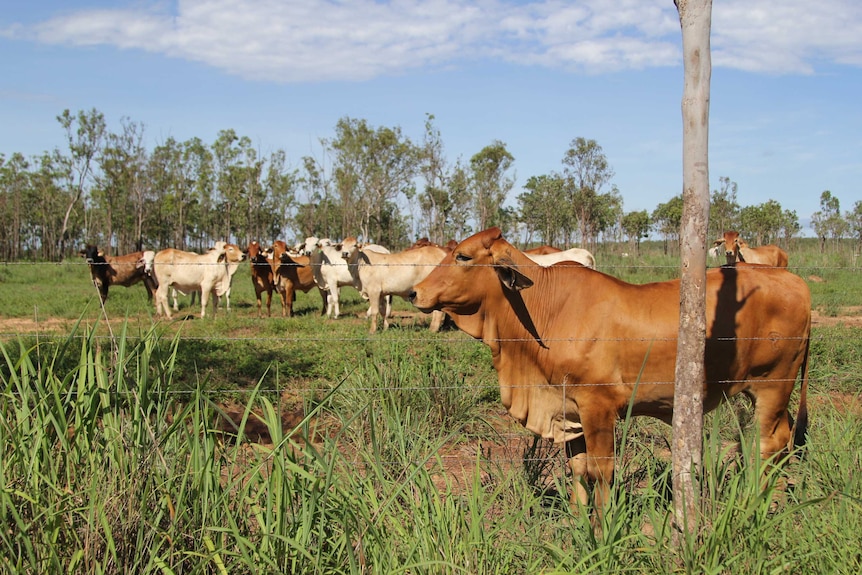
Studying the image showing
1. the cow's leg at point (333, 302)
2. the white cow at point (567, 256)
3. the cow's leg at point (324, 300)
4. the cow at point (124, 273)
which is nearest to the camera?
the white cow at point (567, 256)

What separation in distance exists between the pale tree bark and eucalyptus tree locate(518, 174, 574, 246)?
37783 millimetres

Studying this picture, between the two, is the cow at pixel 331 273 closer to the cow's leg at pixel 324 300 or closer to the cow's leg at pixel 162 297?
the cow's leg at pixel 324 300

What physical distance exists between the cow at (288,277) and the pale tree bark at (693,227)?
12678 millimetres

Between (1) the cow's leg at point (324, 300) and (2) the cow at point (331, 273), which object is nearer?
(2) the cow at point (331, 273)

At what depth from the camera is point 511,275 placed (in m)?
4.65

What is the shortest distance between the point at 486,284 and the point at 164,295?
508 inches

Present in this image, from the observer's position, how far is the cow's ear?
179 inches

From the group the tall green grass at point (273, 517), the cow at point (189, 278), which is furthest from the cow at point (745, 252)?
the tall green grass at point (273, 517)

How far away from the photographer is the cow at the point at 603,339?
4.25 meters

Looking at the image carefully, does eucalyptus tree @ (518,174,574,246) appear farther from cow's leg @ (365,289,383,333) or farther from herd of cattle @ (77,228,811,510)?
herd of cattle @ (77,228,811,510)

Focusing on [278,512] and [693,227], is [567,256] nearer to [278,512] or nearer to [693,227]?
[693,227]

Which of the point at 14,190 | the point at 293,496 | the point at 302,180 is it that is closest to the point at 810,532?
the point at 293,496

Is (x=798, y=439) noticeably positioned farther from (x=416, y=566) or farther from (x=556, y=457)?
(x=416, y=566)

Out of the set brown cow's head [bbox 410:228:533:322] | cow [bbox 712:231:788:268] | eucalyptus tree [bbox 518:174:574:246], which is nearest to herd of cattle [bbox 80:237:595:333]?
cow [bbox 712:231:788:268]
